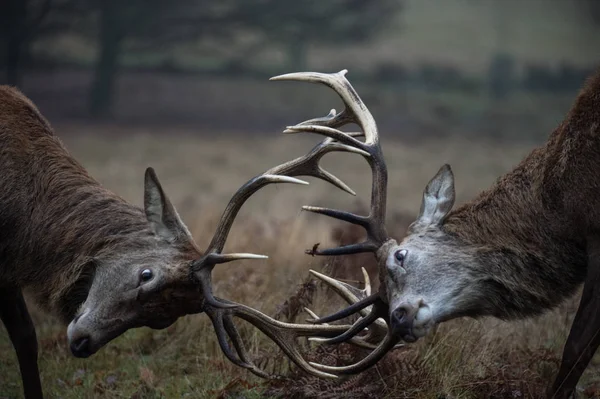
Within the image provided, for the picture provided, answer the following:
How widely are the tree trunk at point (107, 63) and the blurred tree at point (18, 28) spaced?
126 centimetres

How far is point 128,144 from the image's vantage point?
15828mm

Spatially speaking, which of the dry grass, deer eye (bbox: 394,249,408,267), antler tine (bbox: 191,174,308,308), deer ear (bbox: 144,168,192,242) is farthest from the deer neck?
deer ear (bbox: 144,168,192,242)

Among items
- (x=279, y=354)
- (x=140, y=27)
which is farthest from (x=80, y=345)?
(x=140, y=27)

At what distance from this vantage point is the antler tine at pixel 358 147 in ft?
17.6

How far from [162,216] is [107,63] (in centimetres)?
1141

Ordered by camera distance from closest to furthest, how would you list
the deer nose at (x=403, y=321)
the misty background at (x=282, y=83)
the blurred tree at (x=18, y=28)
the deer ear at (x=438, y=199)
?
the deer nose at (x=403, y=321)
the deer ear at (x=438, y=199)
the blurred tree at (x=18, y=28)
the misty background at (x=282, y=83)

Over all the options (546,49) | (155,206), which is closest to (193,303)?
(155,206)

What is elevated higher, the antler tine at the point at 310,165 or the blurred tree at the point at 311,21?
the antler tine at the point at 310,165

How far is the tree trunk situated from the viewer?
628 inches

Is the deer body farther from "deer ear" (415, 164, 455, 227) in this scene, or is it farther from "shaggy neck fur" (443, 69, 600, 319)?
"shaggy neck fur" (443, 69, 600, 319)

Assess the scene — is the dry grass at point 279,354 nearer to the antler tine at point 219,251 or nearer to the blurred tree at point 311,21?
the antler tine at point 219,251

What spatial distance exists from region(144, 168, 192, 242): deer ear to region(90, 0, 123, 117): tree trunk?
35.9 feet

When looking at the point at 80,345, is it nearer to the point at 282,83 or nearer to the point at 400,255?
the point at 400,255

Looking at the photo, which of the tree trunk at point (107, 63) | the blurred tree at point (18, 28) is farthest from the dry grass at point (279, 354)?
the tree trunk at point (107, 63)
